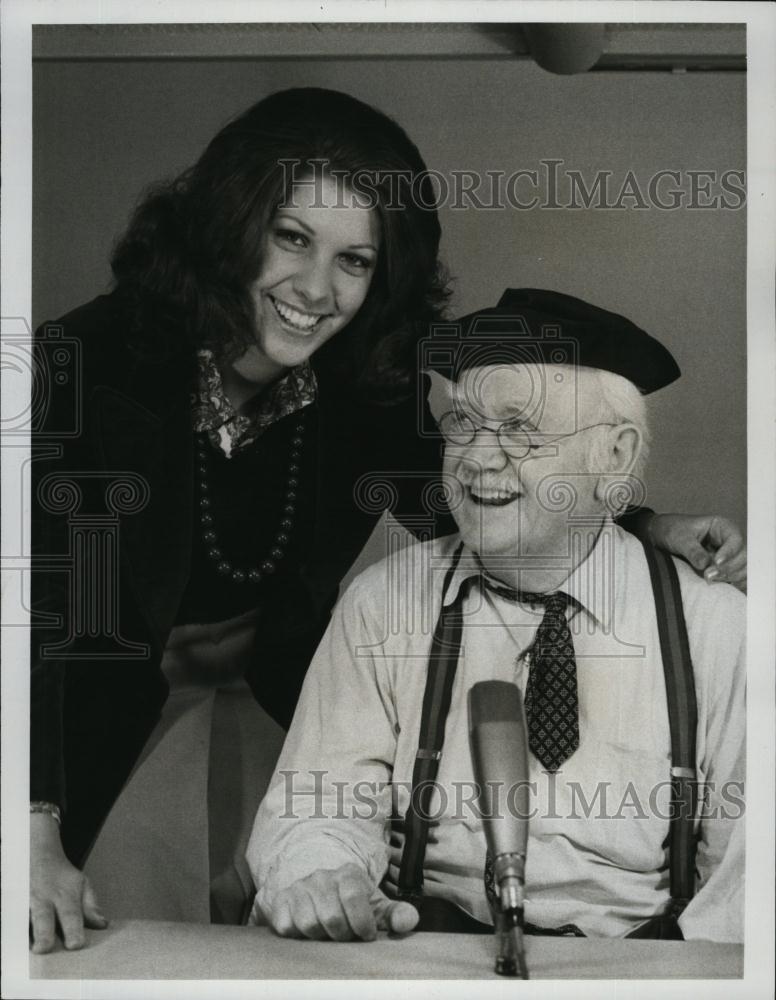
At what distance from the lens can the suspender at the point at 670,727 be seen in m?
2.21

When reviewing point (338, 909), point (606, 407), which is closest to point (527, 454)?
point (606, 407)

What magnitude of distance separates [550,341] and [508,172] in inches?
13.0

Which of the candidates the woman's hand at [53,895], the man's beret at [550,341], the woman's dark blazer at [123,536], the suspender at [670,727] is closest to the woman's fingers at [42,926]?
the woman's hand at [53,895]

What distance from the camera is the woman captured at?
2242mm

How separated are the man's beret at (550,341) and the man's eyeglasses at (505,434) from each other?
0.27 feet

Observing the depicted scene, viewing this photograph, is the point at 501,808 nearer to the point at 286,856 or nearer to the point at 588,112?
the point at 286,856

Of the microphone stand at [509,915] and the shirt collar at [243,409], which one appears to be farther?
the shirt collar at [243,409]

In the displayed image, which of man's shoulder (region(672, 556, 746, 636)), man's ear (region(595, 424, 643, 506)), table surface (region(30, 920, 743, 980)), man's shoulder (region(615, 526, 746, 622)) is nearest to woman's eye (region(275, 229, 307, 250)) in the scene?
man's ear (region(595, 424, 643, 506))

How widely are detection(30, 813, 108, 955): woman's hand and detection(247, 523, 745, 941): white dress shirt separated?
1.08 feet

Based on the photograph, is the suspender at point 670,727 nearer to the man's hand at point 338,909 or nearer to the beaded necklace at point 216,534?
Result: the man's hand at point 338,909

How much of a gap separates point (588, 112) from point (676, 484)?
0.72m

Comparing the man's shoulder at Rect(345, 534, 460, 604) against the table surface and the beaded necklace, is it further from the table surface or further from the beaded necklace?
the table surface

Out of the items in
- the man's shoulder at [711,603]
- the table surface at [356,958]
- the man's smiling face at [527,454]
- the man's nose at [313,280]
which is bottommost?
the table surface at [356,958]

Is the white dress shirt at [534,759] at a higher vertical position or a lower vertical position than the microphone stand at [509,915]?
higher
